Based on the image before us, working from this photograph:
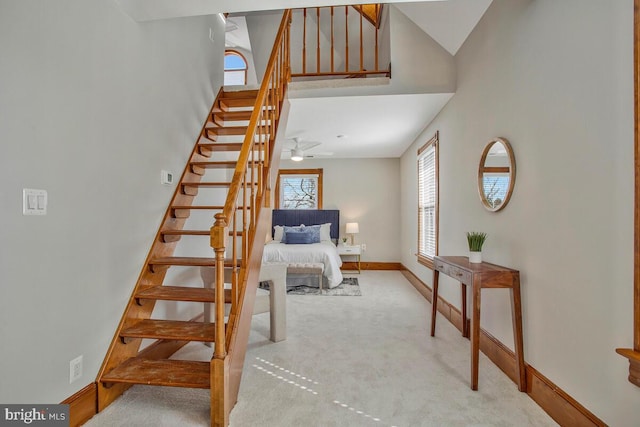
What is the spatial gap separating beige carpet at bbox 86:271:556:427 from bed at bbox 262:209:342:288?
175 centimetres

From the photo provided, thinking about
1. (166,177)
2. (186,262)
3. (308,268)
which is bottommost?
(308,268)

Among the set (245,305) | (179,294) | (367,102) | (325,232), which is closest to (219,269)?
(245,305)

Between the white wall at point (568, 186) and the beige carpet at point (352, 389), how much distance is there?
1.23 feet

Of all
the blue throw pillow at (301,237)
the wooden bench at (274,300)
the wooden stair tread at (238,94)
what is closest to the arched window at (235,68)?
the wooden stair tread at (238,94)

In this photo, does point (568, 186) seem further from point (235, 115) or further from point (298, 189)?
point (298, 189)

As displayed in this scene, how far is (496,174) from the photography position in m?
2.42

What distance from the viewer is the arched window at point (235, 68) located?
256 inches

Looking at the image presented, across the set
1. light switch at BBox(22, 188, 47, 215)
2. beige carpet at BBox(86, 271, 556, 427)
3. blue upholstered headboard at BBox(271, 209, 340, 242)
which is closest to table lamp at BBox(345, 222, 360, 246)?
blue upholstered headboard at BBox(271, 209, 340, 242)

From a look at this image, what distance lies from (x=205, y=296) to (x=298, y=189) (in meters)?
5.00

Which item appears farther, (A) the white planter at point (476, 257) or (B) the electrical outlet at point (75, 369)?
(A) the white planter at point (476, 257)

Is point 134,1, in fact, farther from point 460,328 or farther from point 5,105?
point 460,328

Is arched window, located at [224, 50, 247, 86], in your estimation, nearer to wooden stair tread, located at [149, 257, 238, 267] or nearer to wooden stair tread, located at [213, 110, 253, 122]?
wooden stair tread, located at [213, 110, 253, 122]

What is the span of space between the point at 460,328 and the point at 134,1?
371 centimetres

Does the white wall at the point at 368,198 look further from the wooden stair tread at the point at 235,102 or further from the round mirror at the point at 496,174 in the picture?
the round mirror at the point at 496,174
